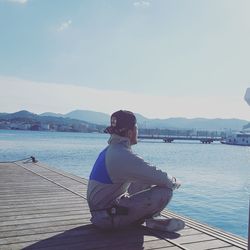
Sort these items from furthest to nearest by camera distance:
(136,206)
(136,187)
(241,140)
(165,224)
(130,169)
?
(241,140)
(136,187)
(165,224)
(136,206)
(130,169)

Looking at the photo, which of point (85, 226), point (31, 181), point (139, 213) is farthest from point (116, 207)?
point (31, 181)

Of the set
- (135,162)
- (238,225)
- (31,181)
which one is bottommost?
(238,225)

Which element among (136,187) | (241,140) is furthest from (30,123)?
(136,187)

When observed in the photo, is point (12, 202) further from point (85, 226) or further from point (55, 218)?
point (85, 226)

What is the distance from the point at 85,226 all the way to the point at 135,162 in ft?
3.91

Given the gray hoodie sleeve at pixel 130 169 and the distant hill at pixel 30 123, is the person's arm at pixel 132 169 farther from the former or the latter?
the distant hill at pixel 30 123

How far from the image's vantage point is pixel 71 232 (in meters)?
4.62

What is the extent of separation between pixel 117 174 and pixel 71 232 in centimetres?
93

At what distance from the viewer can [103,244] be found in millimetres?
4133

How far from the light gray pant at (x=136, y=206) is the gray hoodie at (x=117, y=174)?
0.09 metres

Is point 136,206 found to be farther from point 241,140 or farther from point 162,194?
point 241,140

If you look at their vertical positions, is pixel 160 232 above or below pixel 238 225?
above

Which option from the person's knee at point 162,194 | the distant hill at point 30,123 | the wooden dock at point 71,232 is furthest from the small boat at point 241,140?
the person's knee at point 162,194

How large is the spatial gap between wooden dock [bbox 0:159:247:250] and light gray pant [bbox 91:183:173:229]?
0.44 feet
